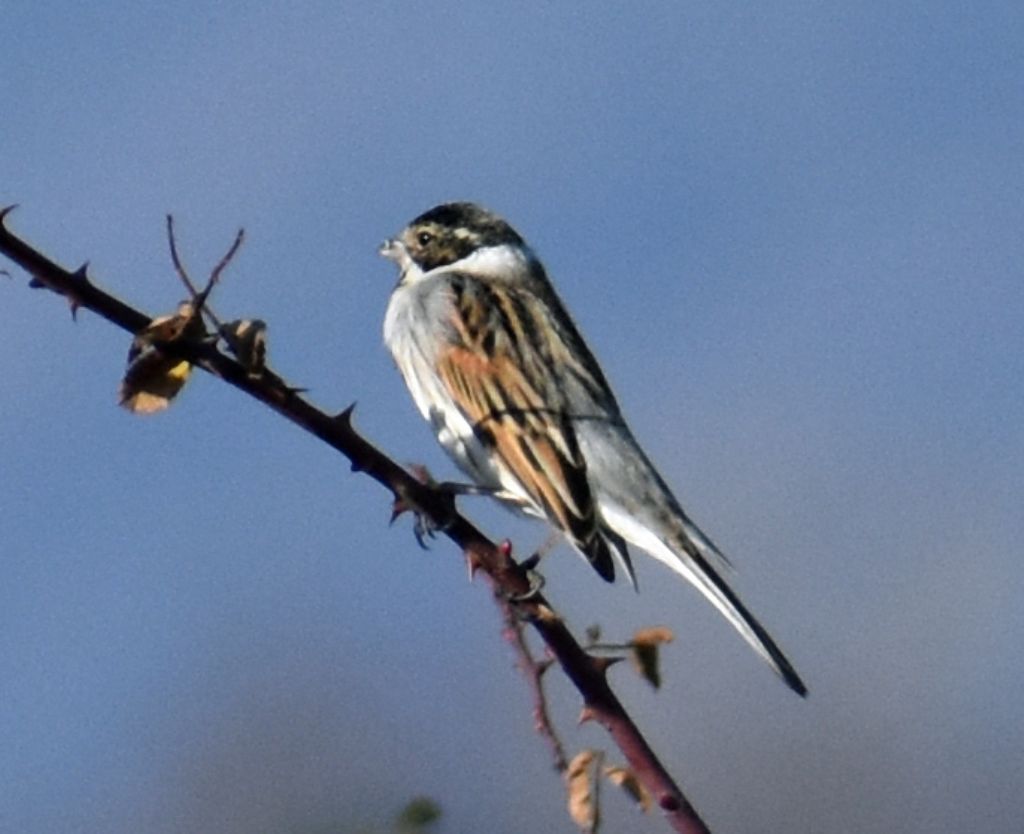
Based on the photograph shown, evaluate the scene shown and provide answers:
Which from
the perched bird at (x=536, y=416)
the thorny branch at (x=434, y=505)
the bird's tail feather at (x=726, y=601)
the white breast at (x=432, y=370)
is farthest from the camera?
the white breast at (x=432, y=370)

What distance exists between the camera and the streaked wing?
4.70 meters

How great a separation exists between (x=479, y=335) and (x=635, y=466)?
1.85ft

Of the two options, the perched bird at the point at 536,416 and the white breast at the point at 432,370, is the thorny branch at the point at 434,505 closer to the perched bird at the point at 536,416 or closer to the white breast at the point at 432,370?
the perched bird at the point at 536,416

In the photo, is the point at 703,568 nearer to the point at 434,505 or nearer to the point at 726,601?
the point at 726,601

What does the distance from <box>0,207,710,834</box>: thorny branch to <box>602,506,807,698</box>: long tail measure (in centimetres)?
139

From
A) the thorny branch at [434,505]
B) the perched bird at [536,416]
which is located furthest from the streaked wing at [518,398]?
the thorny branch at [434,505]

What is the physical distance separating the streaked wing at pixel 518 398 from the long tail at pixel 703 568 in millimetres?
145

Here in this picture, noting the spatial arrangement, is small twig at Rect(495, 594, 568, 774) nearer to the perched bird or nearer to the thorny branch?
the thorny branch

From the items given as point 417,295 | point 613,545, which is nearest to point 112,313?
point 613,545

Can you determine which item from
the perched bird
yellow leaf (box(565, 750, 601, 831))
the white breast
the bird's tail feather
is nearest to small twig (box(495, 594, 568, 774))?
yellow leaf (box(565, 750, 601, 831))

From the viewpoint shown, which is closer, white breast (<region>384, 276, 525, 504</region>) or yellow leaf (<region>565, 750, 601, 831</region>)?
yellow leaf (<region>565, 750, 601, 831</region>)

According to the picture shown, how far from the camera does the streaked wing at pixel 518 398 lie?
15.4 ft

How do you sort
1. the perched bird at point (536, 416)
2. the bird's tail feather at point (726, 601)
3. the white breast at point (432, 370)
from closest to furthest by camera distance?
1. the bird's tail feather at point (726, 601)
2. the perched bird at point (536, 416)
3. the white breast at point (432, 370)

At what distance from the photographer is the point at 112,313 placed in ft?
6.56
